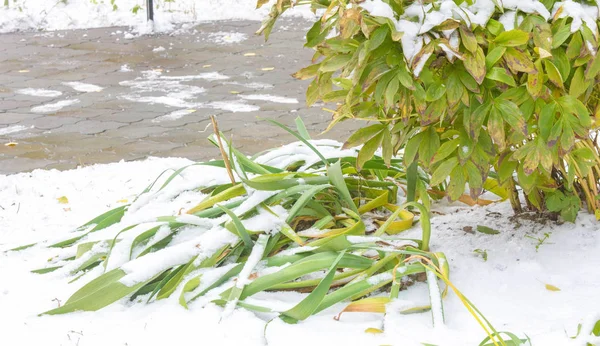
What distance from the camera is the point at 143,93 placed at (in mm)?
6281

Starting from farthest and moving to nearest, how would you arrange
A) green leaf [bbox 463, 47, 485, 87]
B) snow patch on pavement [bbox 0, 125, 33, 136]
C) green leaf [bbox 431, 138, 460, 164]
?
snow patch on pavement [bbox 0, 125, 33, 136] < green leaf [bbox 431, 138, 460, 164] < green leaf [bbox 463, 47, 485, 87]

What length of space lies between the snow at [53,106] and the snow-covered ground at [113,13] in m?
2.48

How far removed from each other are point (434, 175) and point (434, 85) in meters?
0.26

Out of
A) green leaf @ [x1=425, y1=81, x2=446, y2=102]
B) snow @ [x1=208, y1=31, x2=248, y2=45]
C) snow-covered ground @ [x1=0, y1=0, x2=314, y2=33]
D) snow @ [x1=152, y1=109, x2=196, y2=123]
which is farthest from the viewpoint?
snow-covered ground @ [x1=0, y1=0, x2=314, y2=33]

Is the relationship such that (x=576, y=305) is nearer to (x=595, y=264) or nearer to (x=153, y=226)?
(x=595, y=264)

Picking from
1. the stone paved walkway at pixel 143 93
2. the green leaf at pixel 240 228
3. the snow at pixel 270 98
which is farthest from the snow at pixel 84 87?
the green leaf at pixel 240 228

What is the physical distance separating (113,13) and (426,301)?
7.11 m

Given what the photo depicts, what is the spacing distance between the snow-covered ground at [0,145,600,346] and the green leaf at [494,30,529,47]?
68cm

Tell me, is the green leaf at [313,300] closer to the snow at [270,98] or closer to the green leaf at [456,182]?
the green leaf at [456,182]

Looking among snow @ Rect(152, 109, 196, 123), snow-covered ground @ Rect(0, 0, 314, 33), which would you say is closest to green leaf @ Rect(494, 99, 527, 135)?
snow @ Rect(152, 109, 196, 123)

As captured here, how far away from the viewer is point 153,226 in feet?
9.34

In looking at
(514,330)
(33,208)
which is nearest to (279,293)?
(514,330)

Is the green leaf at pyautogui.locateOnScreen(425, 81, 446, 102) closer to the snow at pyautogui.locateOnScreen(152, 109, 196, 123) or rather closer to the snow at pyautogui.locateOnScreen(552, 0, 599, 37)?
the snow at pyautogui.locateOnScreen(552, 0, 599, 37)

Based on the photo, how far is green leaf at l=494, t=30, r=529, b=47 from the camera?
7.23 feet
